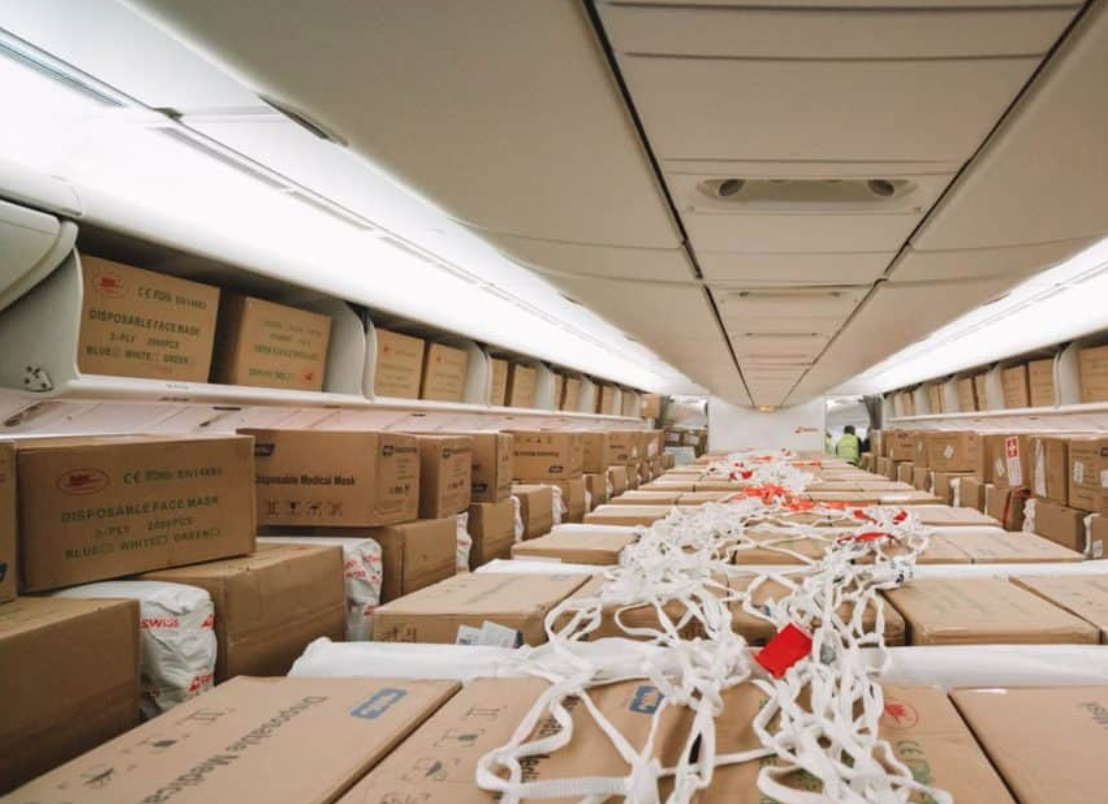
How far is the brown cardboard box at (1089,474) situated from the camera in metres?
2.43

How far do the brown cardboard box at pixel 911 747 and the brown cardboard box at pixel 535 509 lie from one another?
2100mm

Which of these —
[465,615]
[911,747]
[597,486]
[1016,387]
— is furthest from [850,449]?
[911,747]

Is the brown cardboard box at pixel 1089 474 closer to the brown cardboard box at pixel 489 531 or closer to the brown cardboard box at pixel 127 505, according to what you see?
the brown cardboard box at pixel 489 531

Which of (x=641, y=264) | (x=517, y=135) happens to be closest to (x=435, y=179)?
(x=517, y=135)

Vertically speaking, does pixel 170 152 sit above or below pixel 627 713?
above

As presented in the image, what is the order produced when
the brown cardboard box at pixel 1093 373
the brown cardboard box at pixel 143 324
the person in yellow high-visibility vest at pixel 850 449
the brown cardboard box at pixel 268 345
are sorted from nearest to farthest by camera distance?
1. the brown cardboard box at pixel 143 324
2. the brown cardboard box at pixel 268 345
3. the brown cardboard box at pixel 1093 373
4. the person in yellow high-visibility vest at pixel 850 449

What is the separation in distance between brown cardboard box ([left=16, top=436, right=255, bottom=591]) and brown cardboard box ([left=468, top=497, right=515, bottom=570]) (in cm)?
104

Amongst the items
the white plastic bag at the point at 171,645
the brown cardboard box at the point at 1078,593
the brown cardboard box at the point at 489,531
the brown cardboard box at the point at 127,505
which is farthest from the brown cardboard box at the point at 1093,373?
the white plastic bag at the point at 171,645

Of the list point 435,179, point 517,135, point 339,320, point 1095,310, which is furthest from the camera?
point 1095,310

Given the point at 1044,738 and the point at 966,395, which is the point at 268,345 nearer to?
the point at 1044,738

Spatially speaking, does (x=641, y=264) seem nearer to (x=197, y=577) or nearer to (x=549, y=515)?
(x=197, y=577)

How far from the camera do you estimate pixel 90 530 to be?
3.95 feet

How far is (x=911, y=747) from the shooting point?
2.19ft

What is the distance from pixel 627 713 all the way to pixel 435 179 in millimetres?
833
